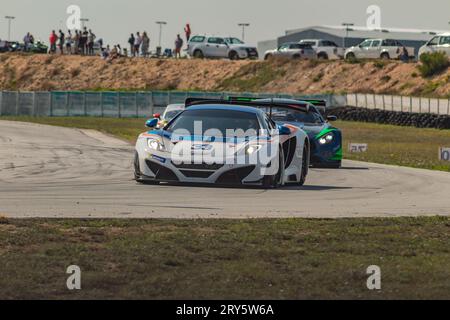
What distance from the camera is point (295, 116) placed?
22.5m

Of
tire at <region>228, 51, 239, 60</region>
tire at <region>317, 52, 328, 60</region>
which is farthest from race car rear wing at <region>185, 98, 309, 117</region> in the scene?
tire at <region>317, 52, 328, 60</region>

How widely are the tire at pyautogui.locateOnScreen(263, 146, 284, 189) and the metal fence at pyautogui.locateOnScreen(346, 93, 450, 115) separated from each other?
106 feet

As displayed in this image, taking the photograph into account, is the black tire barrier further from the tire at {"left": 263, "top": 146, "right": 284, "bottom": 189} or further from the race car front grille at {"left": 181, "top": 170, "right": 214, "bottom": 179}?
the race car front grille at {"left": 181, "top": 170, "right": 214, "bottom": 179}

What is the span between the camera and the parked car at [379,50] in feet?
254

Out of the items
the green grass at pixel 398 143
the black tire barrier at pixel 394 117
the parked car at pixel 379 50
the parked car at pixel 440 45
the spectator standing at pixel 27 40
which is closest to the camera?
the green grass at pixel 398 143

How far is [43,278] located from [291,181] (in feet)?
31.4

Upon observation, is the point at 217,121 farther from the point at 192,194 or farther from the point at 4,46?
the point at 4,46

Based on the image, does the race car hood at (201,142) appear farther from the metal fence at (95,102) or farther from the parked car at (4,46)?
the parked car at (4,46)

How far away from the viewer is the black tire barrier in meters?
47.2

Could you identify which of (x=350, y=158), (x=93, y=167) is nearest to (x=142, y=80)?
(x=350, y=158)

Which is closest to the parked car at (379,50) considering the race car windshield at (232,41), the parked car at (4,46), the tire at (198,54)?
the race car windshield at (232,41)

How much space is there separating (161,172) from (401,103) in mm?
37632

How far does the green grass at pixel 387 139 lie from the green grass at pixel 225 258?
1351 centimetres

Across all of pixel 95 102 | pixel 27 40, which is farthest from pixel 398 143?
pixel 27 40
